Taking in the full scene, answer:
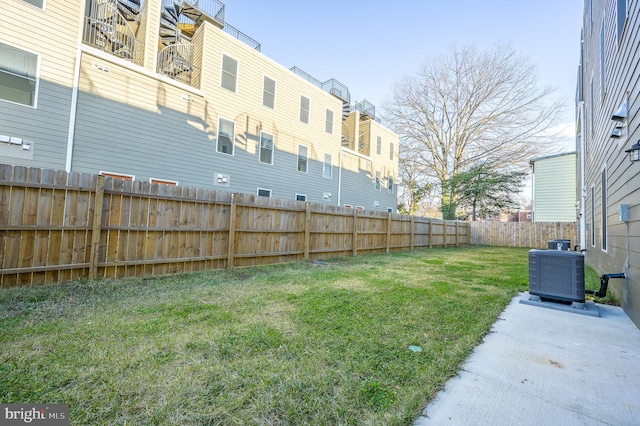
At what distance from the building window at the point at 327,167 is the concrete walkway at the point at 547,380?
10745mm

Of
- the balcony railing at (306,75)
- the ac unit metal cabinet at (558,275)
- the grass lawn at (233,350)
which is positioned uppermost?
Result: the balcony railing at (306,75)

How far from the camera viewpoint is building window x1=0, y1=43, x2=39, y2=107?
588 cm

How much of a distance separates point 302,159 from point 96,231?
28.6 ft

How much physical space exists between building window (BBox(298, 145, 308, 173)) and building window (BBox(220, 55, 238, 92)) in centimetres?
357

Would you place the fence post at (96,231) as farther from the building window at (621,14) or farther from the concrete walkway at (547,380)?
the building window at (621,14)

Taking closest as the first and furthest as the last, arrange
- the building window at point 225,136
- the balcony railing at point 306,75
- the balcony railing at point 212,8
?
the building window at point 225,136 < the balcony railing at point 212,8 < the balcony railing at point 306,75

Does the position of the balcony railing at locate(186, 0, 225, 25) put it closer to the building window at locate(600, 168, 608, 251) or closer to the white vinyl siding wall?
the building window at locate(600, 168, 608, 251)

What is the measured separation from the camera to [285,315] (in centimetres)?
306

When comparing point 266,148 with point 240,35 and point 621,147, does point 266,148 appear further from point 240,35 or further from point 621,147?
point 621,147

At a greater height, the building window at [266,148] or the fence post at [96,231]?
the building window at [266,148]

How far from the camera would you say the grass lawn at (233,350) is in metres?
1.52

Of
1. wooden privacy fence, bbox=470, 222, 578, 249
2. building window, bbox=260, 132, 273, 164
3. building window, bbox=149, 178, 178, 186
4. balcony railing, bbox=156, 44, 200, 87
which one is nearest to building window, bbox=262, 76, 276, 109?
building window, bbox=260, 132, 273, 164

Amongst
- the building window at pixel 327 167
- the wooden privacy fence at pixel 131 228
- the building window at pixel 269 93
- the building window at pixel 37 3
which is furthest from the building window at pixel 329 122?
the building window at pixel 37 3

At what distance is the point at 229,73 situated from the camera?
9516 mm
